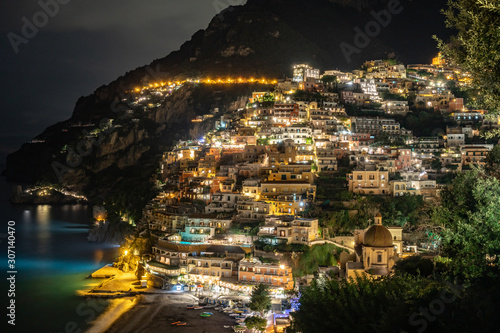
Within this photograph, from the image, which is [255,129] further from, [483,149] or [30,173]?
[30,173]

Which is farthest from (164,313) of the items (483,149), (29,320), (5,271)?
(483,149)

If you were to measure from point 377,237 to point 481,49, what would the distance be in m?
17.2

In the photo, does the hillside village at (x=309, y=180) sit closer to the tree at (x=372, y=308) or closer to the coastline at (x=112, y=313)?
the coastline at (x=112, y=313)

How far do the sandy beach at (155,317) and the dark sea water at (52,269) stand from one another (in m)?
1.29

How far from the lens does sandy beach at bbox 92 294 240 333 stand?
24875mm

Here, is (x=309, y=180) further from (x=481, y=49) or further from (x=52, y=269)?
(x=481, y=49)

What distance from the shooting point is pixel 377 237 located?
24.4 metres

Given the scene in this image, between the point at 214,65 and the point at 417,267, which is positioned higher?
the point at 214,65

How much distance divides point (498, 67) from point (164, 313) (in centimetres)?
2389

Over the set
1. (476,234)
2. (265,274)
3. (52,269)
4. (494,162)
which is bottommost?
(52,269)

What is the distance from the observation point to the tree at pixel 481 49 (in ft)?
27.2

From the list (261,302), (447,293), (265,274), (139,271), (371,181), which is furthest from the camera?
(371,181)

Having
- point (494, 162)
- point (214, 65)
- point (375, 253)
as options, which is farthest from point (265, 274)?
point (214, 65)

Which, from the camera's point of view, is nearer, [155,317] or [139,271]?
[155,317]
